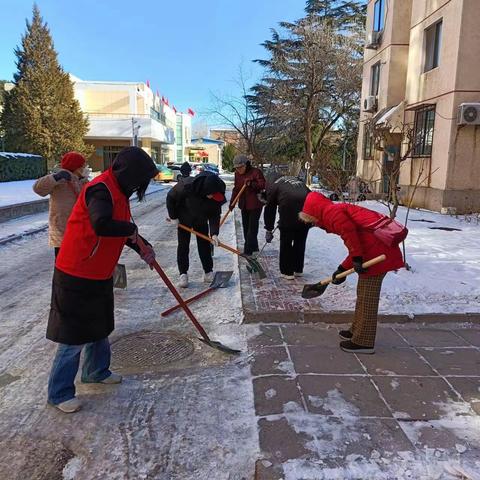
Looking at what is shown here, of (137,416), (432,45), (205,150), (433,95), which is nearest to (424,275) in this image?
(137,416)

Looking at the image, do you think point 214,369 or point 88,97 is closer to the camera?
point 214,369

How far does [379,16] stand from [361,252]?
1859cm

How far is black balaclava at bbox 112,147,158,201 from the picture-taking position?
115 inches

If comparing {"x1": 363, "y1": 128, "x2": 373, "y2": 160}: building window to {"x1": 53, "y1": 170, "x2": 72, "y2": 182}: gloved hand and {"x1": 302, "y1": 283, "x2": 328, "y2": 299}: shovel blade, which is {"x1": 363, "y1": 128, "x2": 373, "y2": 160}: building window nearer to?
{"x1": 302, "y1": 283, "x2": 328, "y2": 299}: shovel blade

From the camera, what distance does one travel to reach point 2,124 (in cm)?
Answer: 3422

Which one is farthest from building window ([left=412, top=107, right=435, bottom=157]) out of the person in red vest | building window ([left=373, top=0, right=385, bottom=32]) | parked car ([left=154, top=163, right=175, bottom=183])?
parked car ([left=154, top=163, right=175, bottom=183])

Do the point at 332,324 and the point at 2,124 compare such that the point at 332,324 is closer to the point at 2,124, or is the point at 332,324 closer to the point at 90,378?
the point at 90,378

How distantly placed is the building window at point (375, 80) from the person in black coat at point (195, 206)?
16.0m

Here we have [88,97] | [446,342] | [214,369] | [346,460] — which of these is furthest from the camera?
[88,97]

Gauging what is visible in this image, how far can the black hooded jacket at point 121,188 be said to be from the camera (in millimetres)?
2725

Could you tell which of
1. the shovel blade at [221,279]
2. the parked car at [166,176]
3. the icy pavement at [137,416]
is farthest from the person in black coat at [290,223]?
the parked car at [166,176]

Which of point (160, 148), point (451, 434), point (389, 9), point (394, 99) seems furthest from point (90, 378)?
point (160, 148)

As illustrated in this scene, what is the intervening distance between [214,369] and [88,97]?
46737 millimetres

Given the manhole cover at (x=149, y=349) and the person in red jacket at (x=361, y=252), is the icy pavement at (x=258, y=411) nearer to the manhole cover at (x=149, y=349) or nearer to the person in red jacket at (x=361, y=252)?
the manhole cover at (x=149, y=349)
